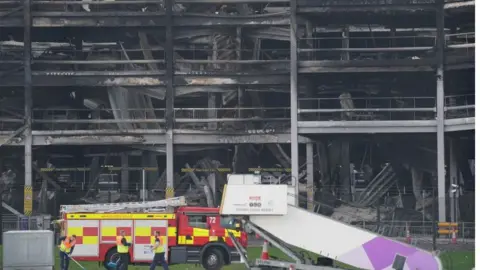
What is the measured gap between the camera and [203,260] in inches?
1592

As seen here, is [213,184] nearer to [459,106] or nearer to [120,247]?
[459,106]

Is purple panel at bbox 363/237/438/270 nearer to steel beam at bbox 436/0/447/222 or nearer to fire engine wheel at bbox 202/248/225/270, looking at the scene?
fire engine wheel at bbox 202/248/225/270

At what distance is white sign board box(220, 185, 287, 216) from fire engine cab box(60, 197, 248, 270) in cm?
723

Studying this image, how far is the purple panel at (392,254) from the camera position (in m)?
31.4

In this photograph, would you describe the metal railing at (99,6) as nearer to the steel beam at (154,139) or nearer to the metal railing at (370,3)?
the steel beam at (154,139)

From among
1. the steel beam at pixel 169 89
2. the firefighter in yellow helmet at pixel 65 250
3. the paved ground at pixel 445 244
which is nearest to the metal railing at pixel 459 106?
the paved ground at pixel 445 244

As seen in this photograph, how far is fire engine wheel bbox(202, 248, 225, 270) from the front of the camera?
4041 cm

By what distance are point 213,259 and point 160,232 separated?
2.25 m

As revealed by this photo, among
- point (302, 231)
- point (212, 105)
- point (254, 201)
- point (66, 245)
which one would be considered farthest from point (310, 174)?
point (254, 201)

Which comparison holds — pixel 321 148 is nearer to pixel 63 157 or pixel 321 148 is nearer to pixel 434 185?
pixel 434 185

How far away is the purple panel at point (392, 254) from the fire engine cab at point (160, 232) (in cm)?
868

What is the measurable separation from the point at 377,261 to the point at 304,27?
32711mm

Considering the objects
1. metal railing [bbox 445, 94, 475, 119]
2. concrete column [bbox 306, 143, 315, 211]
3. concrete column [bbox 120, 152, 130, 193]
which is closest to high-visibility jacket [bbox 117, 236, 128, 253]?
concrete column [bbox 306, 143, 315, 211]

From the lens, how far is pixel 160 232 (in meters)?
41.2
